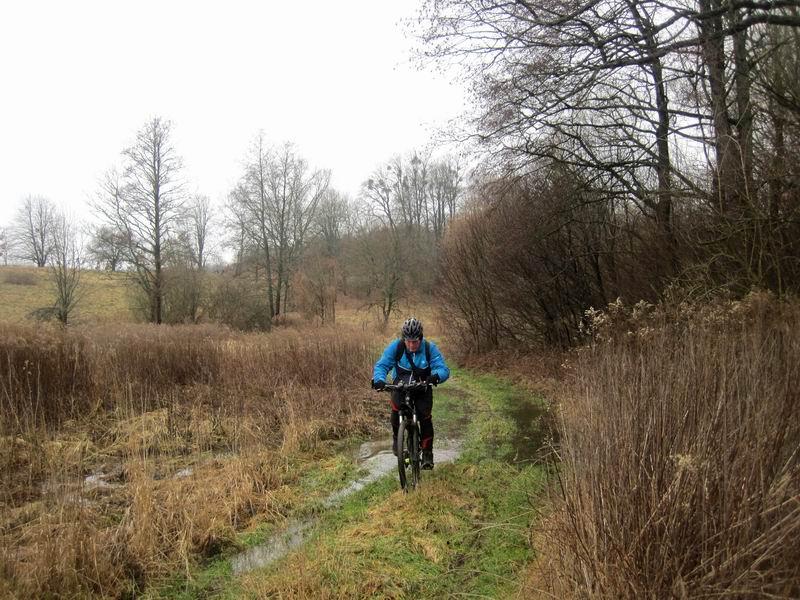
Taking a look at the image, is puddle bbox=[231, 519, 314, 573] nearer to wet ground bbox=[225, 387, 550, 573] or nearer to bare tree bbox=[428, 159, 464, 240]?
wet ground bbox=[225, 387, 550, 573]

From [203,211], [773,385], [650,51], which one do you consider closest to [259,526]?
[773,385]

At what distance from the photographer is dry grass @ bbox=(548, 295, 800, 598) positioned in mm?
1845

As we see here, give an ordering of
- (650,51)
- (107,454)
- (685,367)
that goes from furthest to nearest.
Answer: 1. (650,51)
2. (107,454)
3. (685,367)

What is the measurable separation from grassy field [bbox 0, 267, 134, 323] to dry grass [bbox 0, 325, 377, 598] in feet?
80.7

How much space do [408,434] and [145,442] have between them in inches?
165

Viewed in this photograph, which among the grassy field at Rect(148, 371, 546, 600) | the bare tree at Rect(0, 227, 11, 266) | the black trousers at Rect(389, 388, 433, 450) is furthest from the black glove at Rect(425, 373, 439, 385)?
the bare tree at Rect(0, 227, 11, 266)

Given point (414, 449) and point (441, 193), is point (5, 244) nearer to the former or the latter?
point (441, 193)

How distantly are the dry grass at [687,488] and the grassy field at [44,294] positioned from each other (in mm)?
34416

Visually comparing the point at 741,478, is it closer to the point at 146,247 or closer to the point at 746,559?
the point at 746,559

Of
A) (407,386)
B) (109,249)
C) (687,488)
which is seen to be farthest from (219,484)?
(109,249)

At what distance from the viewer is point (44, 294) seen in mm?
44562

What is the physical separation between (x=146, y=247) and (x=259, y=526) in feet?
97.5

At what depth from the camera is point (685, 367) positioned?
362 centimetres

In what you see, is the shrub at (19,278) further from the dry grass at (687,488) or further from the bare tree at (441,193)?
the dry grass at (687,488)
